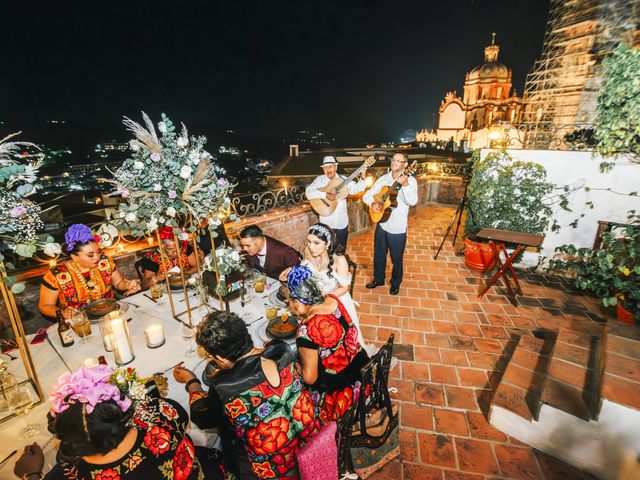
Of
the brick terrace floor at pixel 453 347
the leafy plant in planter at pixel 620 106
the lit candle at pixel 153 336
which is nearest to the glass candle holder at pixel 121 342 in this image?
the lit candle at pixel 153 336

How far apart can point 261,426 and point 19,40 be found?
35.2 m

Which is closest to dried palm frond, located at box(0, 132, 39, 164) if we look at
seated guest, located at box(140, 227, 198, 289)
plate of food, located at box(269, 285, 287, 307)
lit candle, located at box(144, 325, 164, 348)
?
lit candle, located at box(144, 325, 164, 348)

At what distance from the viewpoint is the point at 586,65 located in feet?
71.5

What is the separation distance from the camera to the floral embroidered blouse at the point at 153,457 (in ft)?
4.31

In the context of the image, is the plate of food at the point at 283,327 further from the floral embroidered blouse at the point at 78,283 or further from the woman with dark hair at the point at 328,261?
the floral embroidered blouse at the point at 78,283

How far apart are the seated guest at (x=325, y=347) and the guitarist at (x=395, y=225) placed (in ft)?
9.83

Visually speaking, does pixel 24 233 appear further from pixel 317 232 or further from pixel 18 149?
pixel 317 232

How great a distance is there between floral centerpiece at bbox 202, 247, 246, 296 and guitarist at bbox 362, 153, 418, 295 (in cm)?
310

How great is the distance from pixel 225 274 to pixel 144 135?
1276mm

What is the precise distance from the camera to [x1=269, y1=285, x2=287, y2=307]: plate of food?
294 cm

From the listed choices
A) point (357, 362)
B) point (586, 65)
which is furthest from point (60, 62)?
point (586, 65)

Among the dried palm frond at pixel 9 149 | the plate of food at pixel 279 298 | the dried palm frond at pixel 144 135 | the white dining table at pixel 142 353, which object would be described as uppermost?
the dried palm frond at pixel 144 135

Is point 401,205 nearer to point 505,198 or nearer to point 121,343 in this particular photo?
point 505,198

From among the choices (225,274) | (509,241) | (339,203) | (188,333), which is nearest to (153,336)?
(188,333)
